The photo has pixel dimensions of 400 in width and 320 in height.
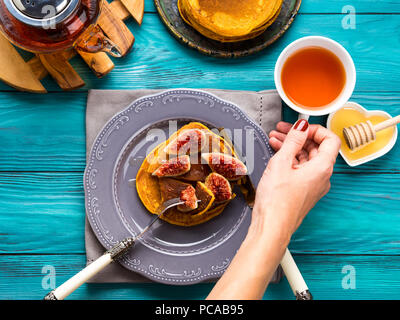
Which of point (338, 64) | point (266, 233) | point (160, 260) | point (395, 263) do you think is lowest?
point (395, 263)

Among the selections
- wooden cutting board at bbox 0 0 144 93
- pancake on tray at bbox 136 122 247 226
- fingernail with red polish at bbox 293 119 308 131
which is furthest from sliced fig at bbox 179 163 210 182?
wooden cutting board at bbox 0 0 144 93

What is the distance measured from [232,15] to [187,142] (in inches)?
19.6

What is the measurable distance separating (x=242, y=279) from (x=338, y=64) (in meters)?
0.83

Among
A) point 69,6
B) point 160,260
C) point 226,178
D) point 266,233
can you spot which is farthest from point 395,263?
point 69,6

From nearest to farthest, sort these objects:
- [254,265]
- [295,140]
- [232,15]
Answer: [254,265], [295,140], [232,15]

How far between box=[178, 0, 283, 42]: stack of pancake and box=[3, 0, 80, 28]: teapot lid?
447 mm

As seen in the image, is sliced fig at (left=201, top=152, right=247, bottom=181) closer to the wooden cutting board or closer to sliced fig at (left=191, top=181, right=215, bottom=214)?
sliced fig at (left=191, top=181, right=215, bottom=214)

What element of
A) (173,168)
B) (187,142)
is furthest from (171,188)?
(187,142)

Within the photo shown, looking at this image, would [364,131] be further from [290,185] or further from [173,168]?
[173,168]

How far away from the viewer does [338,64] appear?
4.38 ft

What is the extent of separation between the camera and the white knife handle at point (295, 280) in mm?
1270

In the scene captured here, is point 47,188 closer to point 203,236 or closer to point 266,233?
point 203,236

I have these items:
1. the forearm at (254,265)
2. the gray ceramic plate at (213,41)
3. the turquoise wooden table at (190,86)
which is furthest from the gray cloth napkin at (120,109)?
the forearm at (254,265)

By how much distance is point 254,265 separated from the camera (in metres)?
1.12
